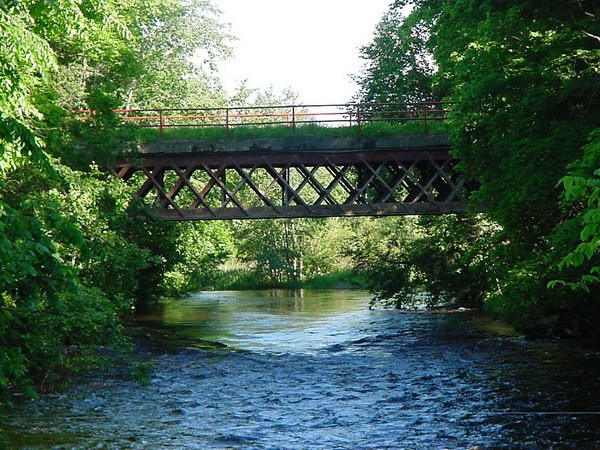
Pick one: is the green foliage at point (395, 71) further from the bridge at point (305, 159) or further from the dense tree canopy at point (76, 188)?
the bridge at point (305, 159)

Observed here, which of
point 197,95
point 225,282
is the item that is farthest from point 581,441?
point 225,282

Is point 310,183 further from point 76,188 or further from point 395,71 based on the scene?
point 395,71

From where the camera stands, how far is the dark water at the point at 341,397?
38.3 ft

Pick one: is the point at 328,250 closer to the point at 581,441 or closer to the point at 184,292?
the point at 184,292

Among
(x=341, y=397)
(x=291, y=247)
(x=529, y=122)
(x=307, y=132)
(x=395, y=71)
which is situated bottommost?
(x=341, y=397)

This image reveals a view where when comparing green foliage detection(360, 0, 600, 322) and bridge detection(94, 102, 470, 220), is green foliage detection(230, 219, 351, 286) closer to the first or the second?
bridge detection(94, 102, 470, 220)

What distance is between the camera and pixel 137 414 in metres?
13.4

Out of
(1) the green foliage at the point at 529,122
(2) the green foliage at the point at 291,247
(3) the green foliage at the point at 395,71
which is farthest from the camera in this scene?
(2) the green foliage at the point at 291,247

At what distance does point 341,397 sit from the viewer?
49.2 ft

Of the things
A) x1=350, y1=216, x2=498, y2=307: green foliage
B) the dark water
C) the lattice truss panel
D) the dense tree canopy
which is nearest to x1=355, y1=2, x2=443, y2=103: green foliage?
the dense tree canopy

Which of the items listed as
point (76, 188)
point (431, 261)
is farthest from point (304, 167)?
point (76, 188)

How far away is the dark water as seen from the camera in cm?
1167

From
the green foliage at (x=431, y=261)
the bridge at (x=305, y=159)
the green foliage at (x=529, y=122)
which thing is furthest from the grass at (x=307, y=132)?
the green foliage at (x=529, y=122)

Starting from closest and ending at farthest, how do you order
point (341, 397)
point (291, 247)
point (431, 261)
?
1. point (341, 397)
2. point (431, 261)
3. point (291, 247)
